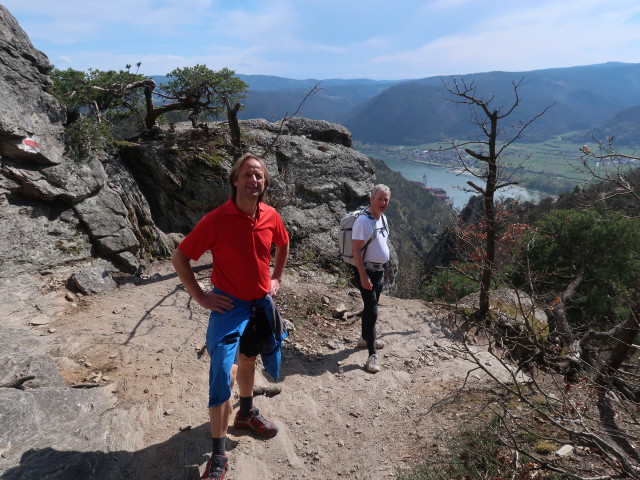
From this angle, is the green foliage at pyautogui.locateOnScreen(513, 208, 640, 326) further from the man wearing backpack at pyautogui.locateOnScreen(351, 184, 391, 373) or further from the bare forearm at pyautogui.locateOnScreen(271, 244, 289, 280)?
the bare forearm at pyautogui.locateOnScreen(271, 244, 289, 280)

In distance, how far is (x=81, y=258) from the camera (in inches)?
251

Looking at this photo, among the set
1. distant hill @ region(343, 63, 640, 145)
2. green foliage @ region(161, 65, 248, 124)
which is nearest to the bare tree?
green foliage @ region(161, 65, 248, 124)

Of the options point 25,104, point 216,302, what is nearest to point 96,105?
point 25,104

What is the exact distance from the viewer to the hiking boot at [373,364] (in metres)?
5.01

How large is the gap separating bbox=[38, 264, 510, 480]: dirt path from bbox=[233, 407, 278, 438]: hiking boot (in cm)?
7

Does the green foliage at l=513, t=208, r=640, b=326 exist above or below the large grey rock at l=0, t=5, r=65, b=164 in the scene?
below

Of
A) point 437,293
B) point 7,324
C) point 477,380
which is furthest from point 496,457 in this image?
point 437,293

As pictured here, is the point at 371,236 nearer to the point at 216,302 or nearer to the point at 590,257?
the point at 216,302

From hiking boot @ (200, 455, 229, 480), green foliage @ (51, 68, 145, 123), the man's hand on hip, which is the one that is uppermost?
green foliage @ (51, 68, 145, 123)

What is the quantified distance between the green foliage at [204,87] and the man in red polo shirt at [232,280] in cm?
695

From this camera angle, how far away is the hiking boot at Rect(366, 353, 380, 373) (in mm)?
5012

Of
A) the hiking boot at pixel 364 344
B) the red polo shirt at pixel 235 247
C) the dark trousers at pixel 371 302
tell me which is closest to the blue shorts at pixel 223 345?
the red polo shirt at pixel 235 247

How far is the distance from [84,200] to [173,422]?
4986 millimetres

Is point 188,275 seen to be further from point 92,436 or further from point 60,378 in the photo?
point 60,378
